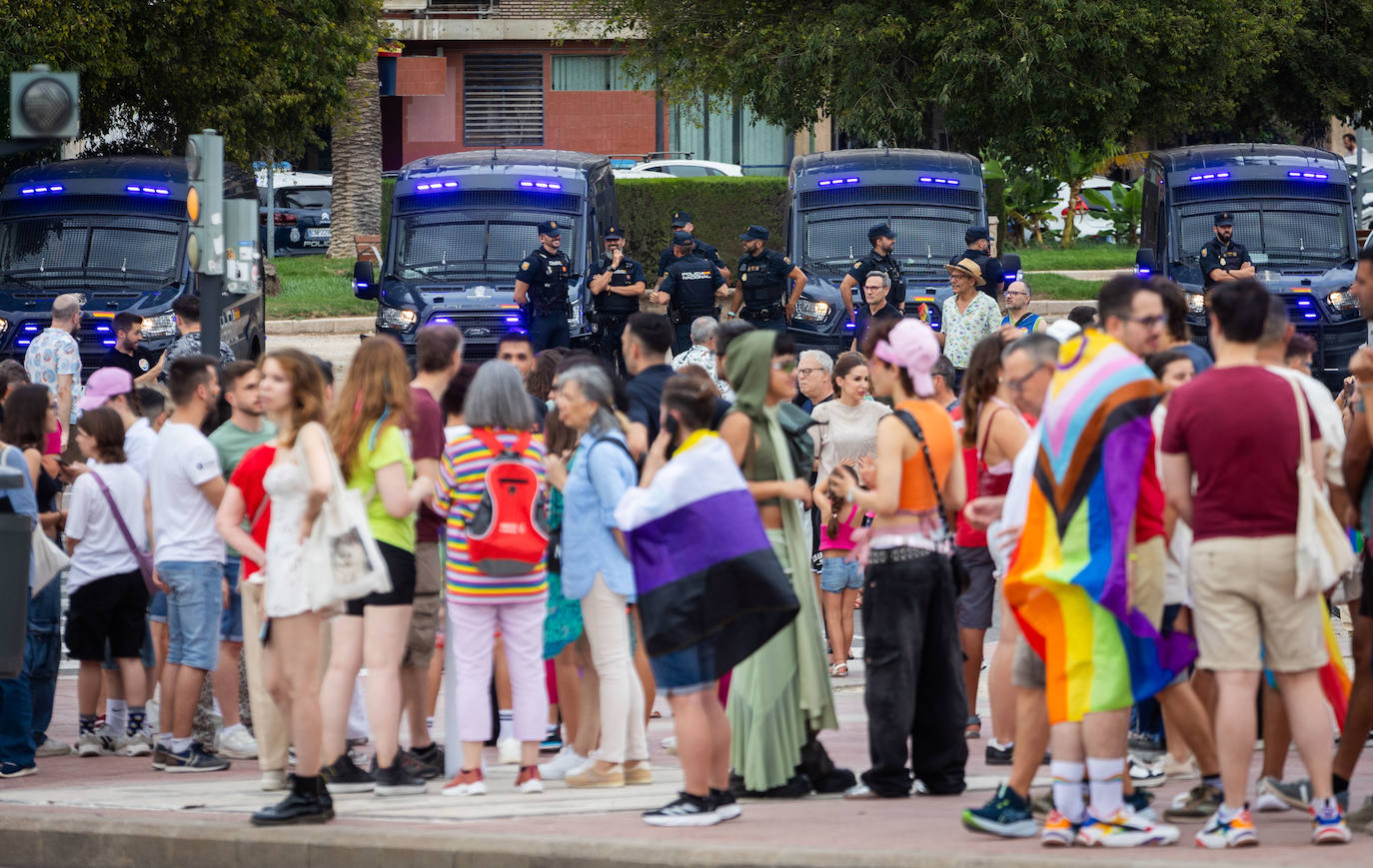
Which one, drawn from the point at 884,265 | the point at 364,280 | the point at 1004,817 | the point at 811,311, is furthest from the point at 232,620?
the point at 811,311

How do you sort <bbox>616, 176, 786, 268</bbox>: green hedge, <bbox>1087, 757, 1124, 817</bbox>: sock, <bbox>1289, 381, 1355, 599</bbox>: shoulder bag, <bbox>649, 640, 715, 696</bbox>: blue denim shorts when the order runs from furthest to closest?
<bbox>616, 176, 786, 268</bbox>: green hedge
<bbox>649, 640, 715, 696</bbox>: blue denim shorts
<bbox>1087, 757, 1124, 817</bbox>: sock
<bbox>1289, 381, 1355, 599</bbox>: shoulder bag

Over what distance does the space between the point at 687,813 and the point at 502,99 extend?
45.2m

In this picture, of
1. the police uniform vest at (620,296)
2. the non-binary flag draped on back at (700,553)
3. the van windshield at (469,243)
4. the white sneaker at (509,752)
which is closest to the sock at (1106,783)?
the non-binary flag draped on back at (700,553)

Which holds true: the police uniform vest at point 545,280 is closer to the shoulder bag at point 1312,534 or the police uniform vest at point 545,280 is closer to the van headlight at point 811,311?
the van headlight at point 811,311

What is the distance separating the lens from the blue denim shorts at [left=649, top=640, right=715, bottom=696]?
6812 mm

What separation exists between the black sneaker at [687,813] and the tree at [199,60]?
1833 centimetres

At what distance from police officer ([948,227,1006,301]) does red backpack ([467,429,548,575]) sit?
1067 centimetres

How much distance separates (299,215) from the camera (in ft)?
140

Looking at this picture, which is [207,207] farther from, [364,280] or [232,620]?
[364,280]

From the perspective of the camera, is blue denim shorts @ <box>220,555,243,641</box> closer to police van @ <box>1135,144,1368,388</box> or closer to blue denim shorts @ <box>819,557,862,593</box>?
blue denim shorts @ <box>819,557,862,593</box>

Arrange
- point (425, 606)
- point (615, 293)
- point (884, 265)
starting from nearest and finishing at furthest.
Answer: point (425, 606) < point (884, 265) < point (615, 293)

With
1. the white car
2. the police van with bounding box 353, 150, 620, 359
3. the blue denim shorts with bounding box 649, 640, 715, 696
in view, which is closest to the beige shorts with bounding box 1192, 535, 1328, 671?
the blue denim shorts with bounding box 649, 640, 715, 696

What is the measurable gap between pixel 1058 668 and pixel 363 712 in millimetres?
3594

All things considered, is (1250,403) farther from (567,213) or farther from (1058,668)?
(567,213)
